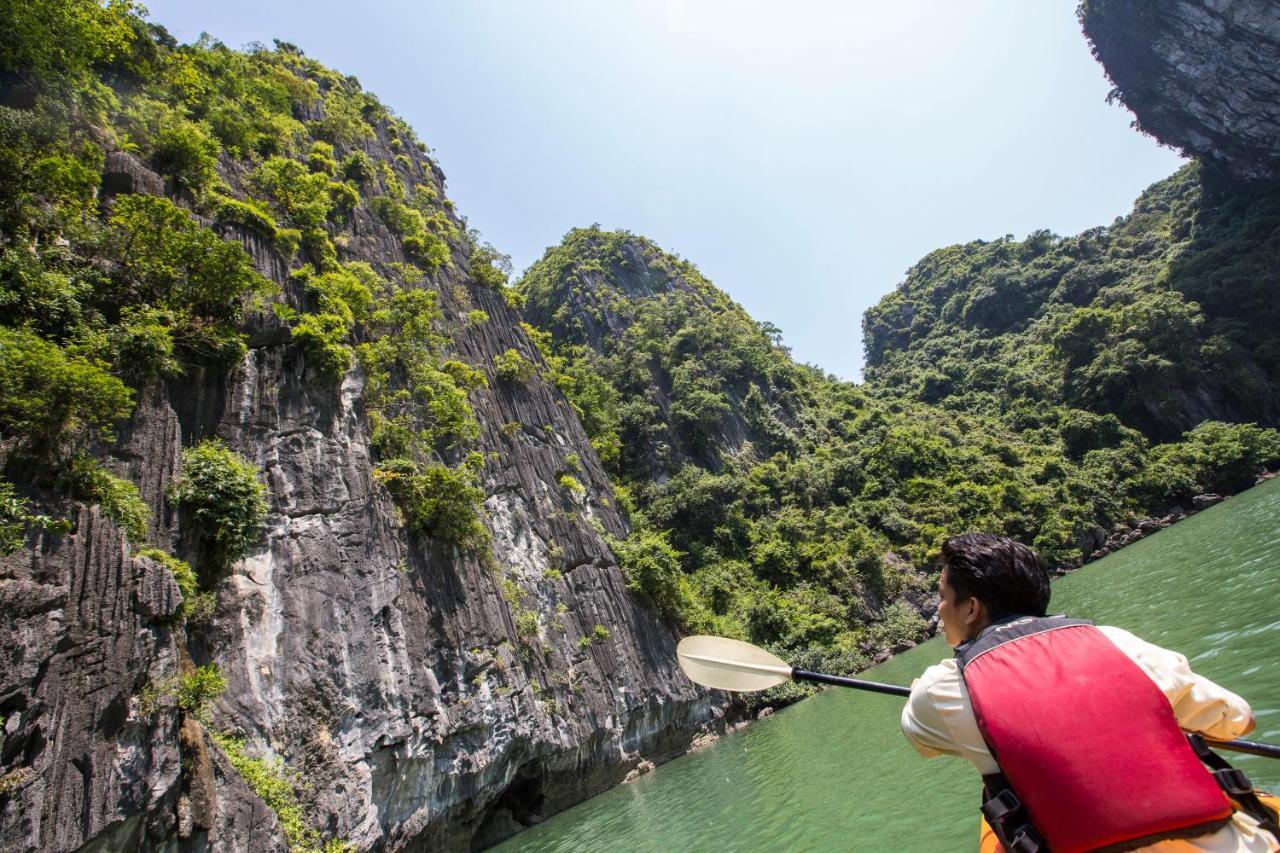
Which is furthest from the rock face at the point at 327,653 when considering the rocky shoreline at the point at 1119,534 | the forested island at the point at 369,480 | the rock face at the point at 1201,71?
the rock face at the point at 1201,71

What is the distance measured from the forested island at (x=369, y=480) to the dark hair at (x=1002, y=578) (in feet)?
28.1

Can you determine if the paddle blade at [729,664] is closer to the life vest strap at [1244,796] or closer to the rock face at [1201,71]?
the life vest strap at [1244,796]

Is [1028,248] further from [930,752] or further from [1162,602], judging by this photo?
[930,752]

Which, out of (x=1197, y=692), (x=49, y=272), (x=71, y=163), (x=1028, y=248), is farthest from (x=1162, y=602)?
(x=1028, y=248)

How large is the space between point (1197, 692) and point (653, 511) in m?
35.3

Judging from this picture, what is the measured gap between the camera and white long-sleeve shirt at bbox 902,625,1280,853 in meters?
1.76

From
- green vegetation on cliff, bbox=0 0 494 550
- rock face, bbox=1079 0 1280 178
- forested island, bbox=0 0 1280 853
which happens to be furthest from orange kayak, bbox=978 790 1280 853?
rock face, bbox=1079 0 1280 178

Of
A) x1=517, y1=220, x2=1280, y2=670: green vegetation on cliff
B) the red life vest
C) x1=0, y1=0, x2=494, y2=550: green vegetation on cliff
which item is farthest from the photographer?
x1=517, y1=220, x2=1280, y2=670: green vegetation on cliff

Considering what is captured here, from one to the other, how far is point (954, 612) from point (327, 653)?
1161cm

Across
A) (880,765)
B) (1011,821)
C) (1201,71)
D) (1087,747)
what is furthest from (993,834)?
(1201,71)

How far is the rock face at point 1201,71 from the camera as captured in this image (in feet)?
120

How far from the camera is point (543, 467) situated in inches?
934

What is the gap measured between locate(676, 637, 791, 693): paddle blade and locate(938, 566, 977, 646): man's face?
1452mm

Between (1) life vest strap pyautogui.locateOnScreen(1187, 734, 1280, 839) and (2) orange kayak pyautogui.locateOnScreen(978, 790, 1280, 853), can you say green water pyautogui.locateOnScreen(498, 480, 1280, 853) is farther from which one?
(1) life vest strap pyautogui.locateOnScreen(1187, 734, 1280, 839)
